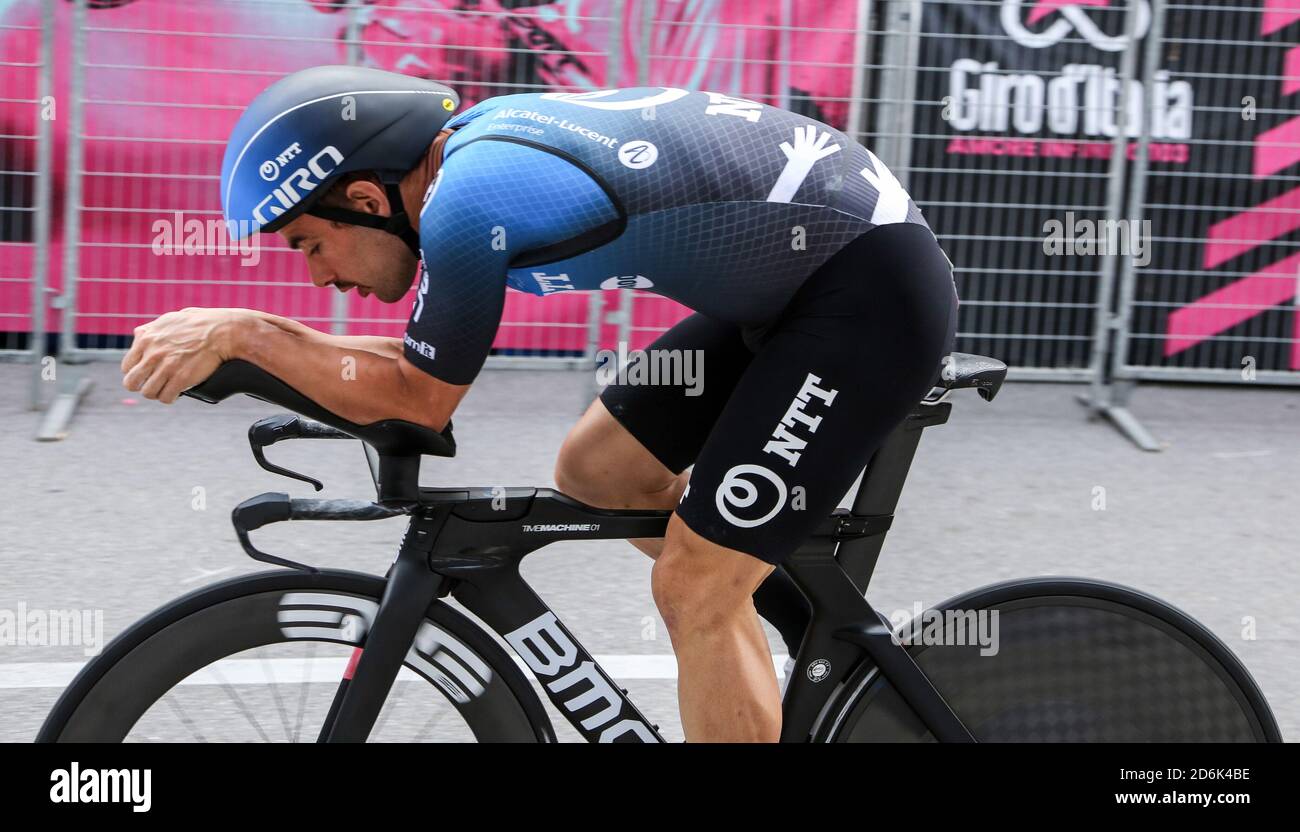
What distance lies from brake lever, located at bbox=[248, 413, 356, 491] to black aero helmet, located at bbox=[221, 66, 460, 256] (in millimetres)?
335

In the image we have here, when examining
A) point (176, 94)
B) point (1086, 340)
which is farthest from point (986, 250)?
point (176, 94)

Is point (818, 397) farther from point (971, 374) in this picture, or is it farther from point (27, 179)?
point (27, 179)

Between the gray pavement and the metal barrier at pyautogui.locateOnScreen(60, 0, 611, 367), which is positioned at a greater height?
the metal barrier at pyautogui.locateOnScreen(60, 0, 611, 367)

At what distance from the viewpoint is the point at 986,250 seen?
729 centimetres

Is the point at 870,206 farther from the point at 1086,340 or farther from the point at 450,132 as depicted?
the point at 1086,340

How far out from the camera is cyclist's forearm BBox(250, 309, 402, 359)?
96.7 inches

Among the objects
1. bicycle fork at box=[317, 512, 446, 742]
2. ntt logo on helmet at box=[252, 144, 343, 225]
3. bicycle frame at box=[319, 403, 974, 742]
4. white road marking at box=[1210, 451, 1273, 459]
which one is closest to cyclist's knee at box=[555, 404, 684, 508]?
bicycle frame at box=[319, 403, 974, 742]

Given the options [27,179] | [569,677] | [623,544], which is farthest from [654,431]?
[27,179]

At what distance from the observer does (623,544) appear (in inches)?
212

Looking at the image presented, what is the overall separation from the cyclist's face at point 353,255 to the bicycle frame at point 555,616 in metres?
0.37

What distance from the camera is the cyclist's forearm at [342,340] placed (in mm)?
2457
